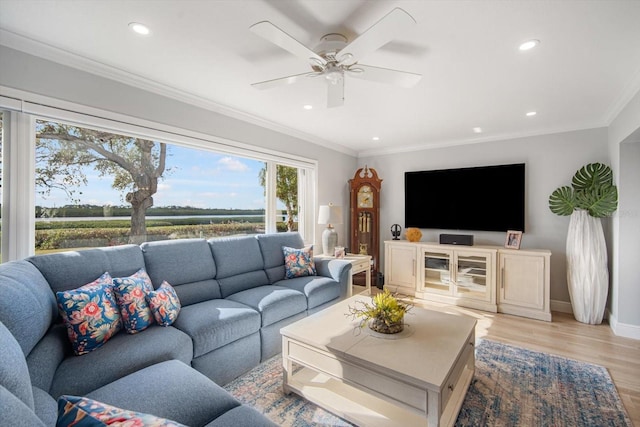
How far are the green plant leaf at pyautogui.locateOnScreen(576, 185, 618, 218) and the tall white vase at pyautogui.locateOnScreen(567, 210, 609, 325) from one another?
0.25 ft

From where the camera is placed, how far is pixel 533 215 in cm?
402

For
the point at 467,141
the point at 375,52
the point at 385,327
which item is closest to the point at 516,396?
the point at 385,327

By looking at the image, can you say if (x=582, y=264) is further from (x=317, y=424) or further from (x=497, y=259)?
(x=317, y=424)

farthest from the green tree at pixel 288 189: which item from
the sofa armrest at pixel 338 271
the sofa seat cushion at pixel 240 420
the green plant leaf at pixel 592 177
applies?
the green plant leaf at pixel 592 177

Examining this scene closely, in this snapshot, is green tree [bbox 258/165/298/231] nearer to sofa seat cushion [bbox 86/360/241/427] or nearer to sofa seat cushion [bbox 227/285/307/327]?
sofa seat cushion [bbox 227/285/307/327]

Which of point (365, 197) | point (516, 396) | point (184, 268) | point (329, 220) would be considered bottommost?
point (516, 396)

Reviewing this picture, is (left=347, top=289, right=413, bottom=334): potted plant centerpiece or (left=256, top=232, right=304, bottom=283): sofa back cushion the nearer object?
(left=347, top=289, right=413, bottom=334): potted plant centerpiece

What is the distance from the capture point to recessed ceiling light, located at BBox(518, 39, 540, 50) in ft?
6.23

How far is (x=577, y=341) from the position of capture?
298 centimetres

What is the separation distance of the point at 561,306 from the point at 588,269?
754mm

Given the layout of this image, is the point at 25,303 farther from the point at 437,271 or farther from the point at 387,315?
the point at 437,271

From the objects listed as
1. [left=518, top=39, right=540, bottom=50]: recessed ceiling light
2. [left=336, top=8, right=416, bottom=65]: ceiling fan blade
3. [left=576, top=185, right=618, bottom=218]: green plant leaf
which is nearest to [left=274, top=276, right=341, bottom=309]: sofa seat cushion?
[left=336, top=8, right=416, bottom=65]: ceiling fan blade

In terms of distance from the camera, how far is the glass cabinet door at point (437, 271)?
4195 millimetres

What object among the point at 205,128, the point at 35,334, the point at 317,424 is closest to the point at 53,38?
the point at 205,128
